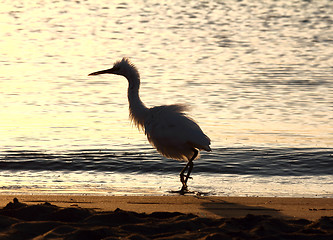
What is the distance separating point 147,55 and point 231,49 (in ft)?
9.66

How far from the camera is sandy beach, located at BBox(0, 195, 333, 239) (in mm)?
6277

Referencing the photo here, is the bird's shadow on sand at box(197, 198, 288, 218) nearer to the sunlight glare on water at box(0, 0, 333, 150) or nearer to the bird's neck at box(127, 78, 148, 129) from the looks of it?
the bird's neck at box(127, 78, 148, 129)

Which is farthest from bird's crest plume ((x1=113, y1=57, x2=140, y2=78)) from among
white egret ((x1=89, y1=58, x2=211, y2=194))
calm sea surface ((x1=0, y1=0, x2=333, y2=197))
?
calm sea surface ((x1=0, y1=0, x2=333, y2=197))

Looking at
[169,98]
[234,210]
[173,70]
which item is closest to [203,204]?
[234,210]

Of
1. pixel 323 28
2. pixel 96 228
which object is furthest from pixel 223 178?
pixel 323 28

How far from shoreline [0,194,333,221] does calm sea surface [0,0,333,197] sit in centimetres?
72

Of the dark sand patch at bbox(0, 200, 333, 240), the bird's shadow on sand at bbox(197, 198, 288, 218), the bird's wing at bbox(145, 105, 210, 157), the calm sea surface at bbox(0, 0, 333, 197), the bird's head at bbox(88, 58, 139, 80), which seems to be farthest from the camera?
the bird's head at bbox(88, 58, 139, 80)

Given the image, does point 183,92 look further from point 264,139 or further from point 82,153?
point 82,153

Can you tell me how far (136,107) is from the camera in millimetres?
11109

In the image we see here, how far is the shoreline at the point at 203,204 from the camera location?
7.89 metres

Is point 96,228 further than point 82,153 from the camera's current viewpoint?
No

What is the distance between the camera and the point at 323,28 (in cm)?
2662

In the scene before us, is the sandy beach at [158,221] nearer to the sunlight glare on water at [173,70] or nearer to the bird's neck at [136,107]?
the bird's neck at [136,107]

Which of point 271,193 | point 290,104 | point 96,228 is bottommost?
point 290,104
